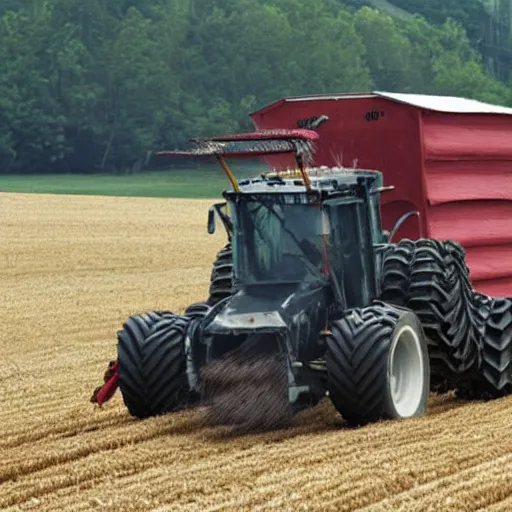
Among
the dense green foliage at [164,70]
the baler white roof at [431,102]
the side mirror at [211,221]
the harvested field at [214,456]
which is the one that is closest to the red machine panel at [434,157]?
the baler white roof at [431,102]

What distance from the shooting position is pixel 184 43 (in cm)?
7231

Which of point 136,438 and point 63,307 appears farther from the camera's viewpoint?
point 63,307

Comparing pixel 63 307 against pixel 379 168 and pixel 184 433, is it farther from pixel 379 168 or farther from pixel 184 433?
pixel 184 433

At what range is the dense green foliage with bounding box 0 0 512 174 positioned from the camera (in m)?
62.0

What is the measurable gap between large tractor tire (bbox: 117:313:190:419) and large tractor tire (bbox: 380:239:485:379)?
1500 mm

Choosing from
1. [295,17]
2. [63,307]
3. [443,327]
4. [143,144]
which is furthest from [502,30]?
[443,327]

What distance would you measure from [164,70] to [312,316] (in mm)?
59493

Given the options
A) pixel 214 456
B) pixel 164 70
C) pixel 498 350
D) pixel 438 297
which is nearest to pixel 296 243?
pixel 438 297

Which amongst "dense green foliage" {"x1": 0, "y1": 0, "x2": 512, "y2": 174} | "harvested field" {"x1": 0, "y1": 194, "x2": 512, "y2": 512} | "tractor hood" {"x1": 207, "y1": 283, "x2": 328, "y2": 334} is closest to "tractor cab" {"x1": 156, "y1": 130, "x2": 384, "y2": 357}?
"tractor hood" {"x1": 207, "y1": 283, "x2": 328, "y2": 334}

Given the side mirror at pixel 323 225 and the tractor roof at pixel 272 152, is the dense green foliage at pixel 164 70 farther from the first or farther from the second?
the side mirror at pixel 323 225

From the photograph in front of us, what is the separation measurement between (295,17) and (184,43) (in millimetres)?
6251

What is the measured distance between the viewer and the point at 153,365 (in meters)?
8.48

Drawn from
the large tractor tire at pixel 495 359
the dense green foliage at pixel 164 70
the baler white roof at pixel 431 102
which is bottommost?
the large tractor tire at pixel 495 359

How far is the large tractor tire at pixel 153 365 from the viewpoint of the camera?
8.48 m
